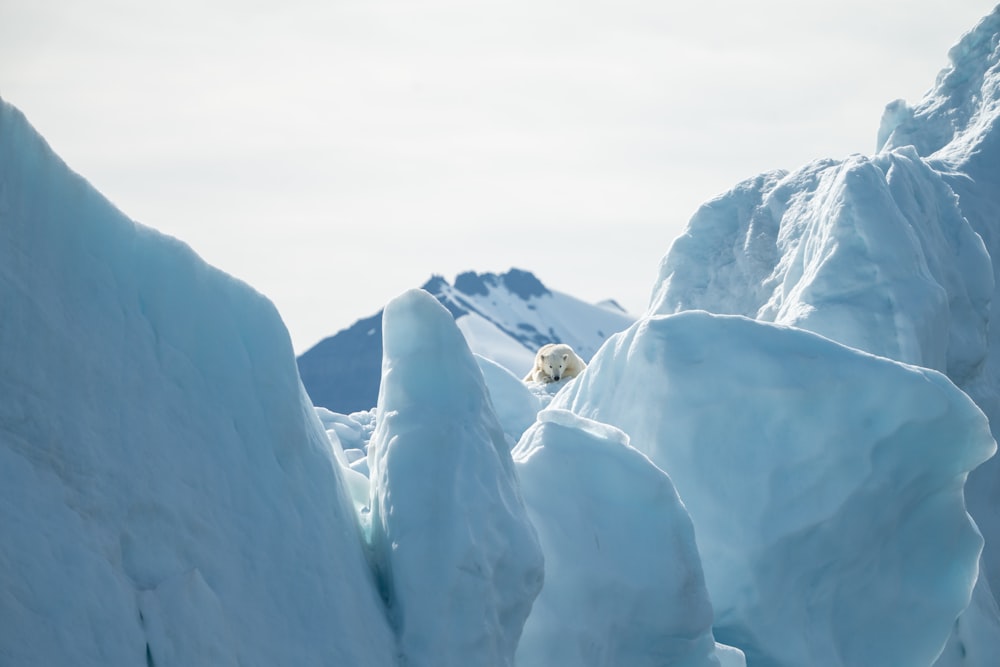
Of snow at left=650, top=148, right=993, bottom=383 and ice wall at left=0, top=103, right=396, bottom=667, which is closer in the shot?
ice wall at left=0, top=103, right=396, bottom=667

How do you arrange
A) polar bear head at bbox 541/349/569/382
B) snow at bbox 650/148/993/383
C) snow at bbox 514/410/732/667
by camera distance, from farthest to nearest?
polar bear head at bbox 541/349/569/382 < snow at bbox 650/148/993/383 < snow at bbox 514/410/732/667

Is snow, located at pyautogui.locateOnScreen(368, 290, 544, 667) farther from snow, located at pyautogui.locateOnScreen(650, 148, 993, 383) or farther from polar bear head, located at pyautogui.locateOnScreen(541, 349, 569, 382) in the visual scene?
polar bear head, located at pyautogui.locateOnScreen(541, 349, 569, 382)

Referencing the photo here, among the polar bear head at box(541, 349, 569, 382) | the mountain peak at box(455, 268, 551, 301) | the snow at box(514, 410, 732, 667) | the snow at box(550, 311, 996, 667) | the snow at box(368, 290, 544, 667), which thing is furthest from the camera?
the mountain peak at box(455, 268, 551, 301)

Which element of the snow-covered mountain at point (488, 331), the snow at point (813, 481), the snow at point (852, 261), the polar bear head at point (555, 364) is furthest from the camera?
the snow-covered mountain at point (488, 331)

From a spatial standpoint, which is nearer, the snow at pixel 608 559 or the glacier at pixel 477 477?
the glacier at pixel 477 477

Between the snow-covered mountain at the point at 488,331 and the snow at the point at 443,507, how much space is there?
55.6m

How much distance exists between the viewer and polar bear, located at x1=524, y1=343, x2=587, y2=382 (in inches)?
563

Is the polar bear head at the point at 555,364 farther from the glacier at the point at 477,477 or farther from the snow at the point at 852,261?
the glacier at the point at 477,477

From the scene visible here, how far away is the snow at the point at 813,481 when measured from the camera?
7105mm

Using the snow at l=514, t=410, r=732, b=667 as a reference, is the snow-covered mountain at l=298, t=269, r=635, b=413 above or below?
below

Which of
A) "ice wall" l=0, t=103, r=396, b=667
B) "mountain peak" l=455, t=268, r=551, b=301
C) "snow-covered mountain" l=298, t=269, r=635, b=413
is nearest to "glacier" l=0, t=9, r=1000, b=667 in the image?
"ice wall" l=0, t=103, r=396, b=667

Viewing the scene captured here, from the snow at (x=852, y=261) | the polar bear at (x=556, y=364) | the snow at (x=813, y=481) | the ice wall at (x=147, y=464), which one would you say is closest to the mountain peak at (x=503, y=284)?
the polar bear at (x=556, y=364)

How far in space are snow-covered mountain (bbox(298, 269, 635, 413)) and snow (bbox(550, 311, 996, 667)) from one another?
53.3m

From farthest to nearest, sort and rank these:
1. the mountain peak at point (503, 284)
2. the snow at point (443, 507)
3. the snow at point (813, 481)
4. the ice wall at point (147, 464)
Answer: the mountain peak at point (503, 284) < the snow at point (813, 481) < the snow at point (443, 507) < the ice wall at point (147, 464)
